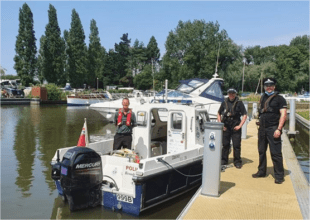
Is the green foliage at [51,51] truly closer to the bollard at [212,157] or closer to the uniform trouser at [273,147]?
the uniform trouser at [273,147]

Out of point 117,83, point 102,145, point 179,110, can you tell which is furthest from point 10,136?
point 117,83

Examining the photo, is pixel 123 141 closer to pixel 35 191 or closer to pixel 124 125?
pixel 124 125

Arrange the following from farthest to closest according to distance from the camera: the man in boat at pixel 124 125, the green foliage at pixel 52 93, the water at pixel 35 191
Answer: the green foliage at pixel 52 93, the man in boat at pixel 124 125, the water at pixel 35 191

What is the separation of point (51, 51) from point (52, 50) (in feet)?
0.94

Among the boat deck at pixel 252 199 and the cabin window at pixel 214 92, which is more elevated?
the cabin window at pixel 214 92

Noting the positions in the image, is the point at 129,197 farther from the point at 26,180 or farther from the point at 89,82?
the point at 89,82

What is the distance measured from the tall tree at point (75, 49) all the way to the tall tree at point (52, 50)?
391cm

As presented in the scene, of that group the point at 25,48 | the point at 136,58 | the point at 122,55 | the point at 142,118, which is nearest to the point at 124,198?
the point at 142,118

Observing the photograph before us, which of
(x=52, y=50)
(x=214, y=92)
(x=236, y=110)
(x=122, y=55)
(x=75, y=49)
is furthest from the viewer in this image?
(x=122, y=55)

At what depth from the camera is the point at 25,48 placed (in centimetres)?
5947

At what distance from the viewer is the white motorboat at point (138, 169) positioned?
567 centimetres

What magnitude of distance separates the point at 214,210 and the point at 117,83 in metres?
81.6

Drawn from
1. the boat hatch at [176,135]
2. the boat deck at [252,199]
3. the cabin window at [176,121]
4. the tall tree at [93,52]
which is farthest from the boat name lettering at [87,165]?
the tall tree at [93,52]

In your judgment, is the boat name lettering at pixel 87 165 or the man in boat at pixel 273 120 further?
the man in boat at pixel 273 120
